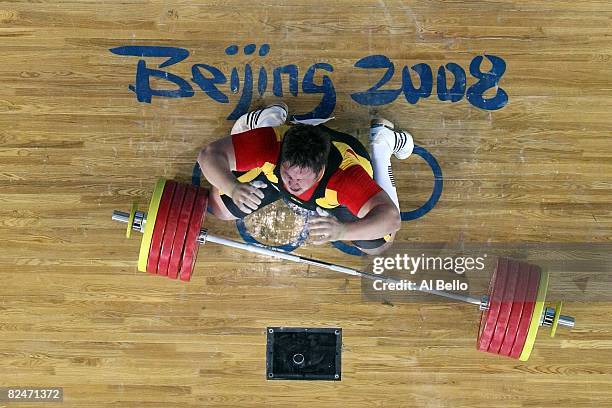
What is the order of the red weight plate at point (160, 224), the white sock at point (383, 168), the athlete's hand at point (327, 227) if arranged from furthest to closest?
the white sock at point (383, 168) < the red weight plate at point (160, 224) < the athlete's hand at point (327, 227)

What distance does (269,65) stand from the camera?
2887 millimetres

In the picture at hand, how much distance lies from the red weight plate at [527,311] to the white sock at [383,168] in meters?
0.63

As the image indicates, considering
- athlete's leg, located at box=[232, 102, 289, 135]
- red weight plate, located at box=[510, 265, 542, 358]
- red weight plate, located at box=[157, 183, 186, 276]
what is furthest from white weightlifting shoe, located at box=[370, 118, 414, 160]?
red weight plate, located at box=[157, 183, 186, 276]

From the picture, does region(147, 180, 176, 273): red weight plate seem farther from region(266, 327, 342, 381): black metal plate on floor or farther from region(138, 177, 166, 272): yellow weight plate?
region(266, 327, 342, 381): black metal plate on floor

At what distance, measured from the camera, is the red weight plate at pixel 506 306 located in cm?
258

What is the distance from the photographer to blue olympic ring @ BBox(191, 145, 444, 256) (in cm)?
288

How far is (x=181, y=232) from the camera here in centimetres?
255

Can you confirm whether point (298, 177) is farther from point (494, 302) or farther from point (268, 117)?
point (494, 302)

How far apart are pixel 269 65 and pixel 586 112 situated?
1464mm

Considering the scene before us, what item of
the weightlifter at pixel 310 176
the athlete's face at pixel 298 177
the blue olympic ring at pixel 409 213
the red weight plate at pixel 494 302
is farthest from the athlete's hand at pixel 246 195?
the red weight plate at pixel 494 302

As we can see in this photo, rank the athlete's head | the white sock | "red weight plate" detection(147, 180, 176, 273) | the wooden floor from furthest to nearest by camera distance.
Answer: the wooden floor < the white sock < "red weight plate" detection(147, 180, 176, 273) < the athlete's head

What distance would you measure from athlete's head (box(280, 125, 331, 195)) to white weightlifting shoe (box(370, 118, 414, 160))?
1.98ft

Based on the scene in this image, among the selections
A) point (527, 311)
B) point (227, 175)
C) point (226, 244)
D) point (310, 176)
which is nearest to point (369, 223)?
point (310, 176)

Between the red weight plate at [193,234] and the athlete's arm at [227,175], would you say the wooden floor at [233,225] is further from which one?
the athlete's arm at [227,175]
